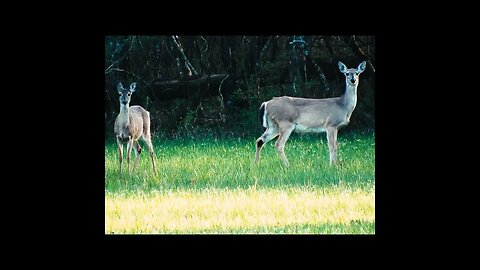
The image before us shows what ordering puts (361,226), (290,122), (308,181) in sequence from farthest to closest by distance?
1. (290,122)
2. (308,181)
3. (361,226)

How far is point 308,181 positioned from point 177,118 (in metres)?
1.56

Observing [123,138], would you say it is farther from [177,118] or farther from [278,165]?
[278,165]

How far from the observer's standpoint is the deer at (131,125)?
435 inches

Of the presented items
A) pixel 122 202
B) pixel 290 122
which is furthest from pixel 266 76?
pixel 122 202

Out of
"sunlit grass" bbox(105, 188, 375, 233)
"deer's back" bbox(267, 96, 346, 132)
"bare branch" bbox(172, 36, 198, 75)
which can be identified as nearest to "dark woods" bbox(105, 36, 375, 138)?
"bare branch" bbox(172, 36, 198, 75)

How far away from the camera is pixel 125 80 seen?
36.1ft

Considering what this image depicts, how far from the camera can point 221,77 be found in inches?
443

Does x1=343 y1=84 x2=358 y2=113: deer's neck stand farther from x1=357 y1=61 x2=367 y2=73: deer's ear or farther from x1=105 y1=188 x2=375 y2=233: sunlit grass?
x1=105 y1=188 x2=375 y2=233: sunlit grass

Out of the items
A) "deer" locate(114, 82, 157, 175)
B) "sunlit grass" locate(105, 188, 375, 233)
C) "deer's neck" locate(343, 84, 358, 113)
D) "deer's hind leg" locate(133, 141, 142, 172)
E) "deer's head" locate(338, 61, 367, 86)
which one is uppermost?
"deer's head" locate(338, 61, 367, 86)

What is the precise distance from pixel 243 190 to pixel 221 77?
56.4 inches

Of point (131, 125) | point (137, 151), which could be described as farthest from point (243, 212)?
point (131, 125)

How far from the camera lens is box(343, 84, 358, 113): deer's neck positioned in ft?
37.0

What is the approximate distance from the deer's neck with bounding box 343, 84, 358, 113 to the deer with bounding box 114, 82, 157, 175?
6.79ft

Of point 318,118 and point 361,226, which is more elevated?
point 318,118
